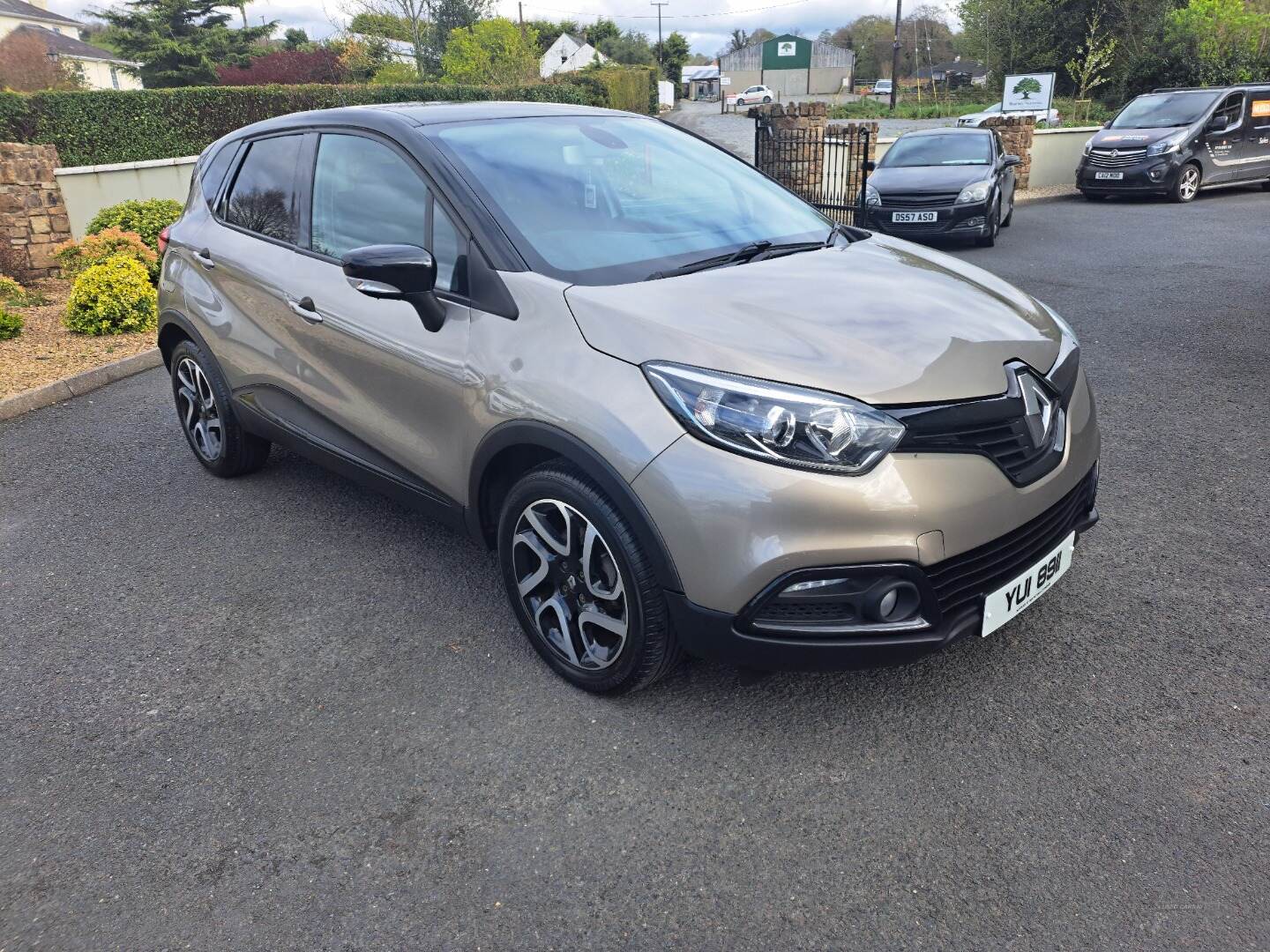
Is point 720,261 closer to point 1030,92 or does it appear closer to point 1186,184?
point 1186,184

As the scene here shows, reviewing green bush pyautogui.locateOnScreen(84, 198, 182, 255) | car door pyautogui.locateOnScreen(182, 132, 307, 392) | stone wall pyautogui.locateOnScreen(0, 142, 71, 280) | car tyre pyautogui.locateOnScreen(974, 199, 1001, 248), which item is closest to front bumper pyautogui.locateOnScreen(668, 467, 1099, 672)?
car door pyautogui.locateOnScreen(182, 132, 307, 392)

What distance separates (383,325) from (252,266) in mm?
1118

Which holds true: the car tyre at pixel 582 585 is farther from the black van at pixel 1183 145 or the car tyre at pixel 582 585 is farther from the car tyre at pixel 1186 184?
the car tyre at pixel 1186 184

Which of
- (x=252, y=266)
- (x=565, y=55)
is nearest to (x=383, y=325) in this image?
(x=252, y=266)

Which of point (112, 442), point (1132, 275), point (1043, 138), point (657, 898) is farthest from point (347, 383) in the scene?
point (1043, 138)

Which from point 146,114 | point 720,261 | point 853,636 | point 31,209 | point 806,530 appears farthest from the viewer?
point 146,114

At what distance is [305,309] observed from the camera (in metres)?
3.71

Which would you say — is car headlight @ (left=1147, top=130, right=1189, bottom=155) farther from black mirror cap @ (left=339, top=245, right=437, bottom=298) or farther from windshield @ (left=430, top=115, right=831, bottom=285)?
black mirror cap @ (left=339, top=245, right=437, bottom=298)

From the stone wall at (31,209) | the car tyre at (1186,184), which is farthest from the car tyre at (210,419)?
the car tyre at (1186,184)

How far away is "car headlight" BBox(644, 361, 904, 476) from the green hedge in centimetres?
1383

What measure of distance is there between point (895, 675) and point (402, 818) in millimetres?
1578

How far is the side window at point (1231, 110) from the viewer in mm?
15625

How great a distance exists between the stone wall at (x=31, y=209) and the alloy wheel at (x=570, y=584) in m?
10.2

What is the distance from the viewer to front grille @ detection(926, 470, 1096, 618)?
8.19 ft
